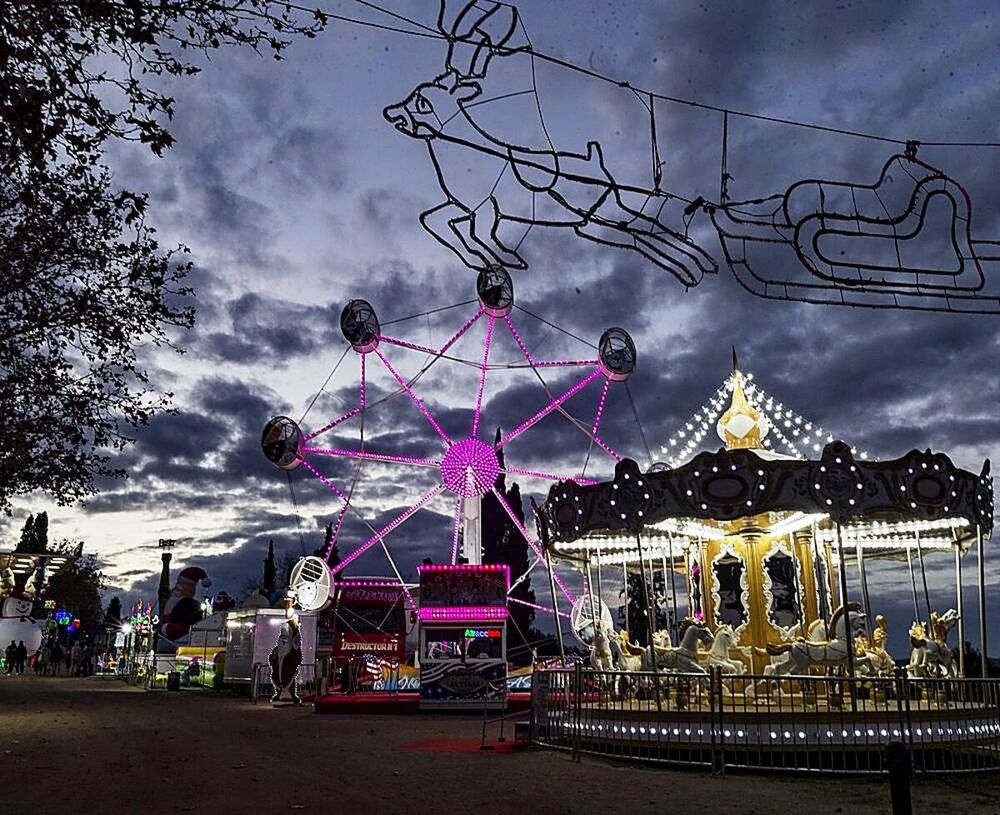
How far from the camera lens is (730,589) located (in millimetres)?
14883

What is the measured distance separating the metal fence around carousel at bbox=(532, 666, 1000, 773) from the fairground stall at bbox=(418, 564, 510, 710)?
30.0 ft

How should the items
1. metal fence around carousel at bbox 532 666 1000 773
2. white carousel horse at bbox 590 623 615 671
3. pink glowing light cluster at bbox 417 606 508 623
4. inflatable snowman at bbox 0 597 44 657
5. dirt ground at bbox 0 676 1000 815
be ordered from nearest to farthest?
1. dirt ground at bbox 0 676 1000 815
2. metal fence around carousel at bbox 532 666 1000 773
3. white carousel horse at bbox 590 623 615 671
4. pink glowing light cluster at bbox 417 606 508 623
5. inflatable snowman at bbox 0 597 44 657

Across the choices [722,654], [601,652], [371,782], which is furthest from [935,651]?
[371,782]

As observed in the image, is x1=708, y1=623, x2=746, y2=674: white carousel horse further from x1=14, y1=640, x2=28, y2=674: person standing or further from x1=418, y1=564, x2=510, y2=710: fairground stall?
x1=14, y1=640, x2=28, y2=674: person standing

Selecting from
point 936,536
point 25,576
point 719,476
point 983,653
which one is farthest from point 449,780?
point 25,576

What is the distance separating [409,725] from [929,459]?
10342mm

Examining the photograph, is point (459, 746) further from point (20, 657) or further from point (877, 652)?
point (20, 657)

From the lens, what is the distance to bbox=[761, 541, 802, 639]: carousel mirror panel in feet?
47.4

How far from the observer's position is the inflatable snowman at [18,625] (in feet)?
145

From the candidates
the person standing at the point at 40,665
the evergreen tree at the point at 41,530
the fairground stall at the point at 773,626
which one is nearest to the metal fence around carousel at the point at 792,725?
the fairground stall at the point at 773,626

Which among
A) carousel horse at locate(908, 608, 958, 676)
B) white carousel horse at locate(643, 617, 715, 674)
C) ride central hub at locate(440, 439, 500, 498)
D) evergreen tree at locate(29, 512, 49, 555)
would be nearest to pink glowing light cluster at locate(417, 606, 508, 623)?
ride central hub at locate(440, 439, 500, 498)

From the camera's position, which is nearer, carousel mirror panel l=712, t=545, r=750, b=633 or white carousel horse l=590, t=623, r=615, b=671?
white carousel horse l=590, t=623, r=615, b=671

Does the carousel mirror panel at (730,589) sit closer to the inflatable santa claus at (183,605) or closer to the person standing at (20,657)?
the inflatable santa claus at (183,605)

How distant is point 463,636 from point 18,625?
3775cm
